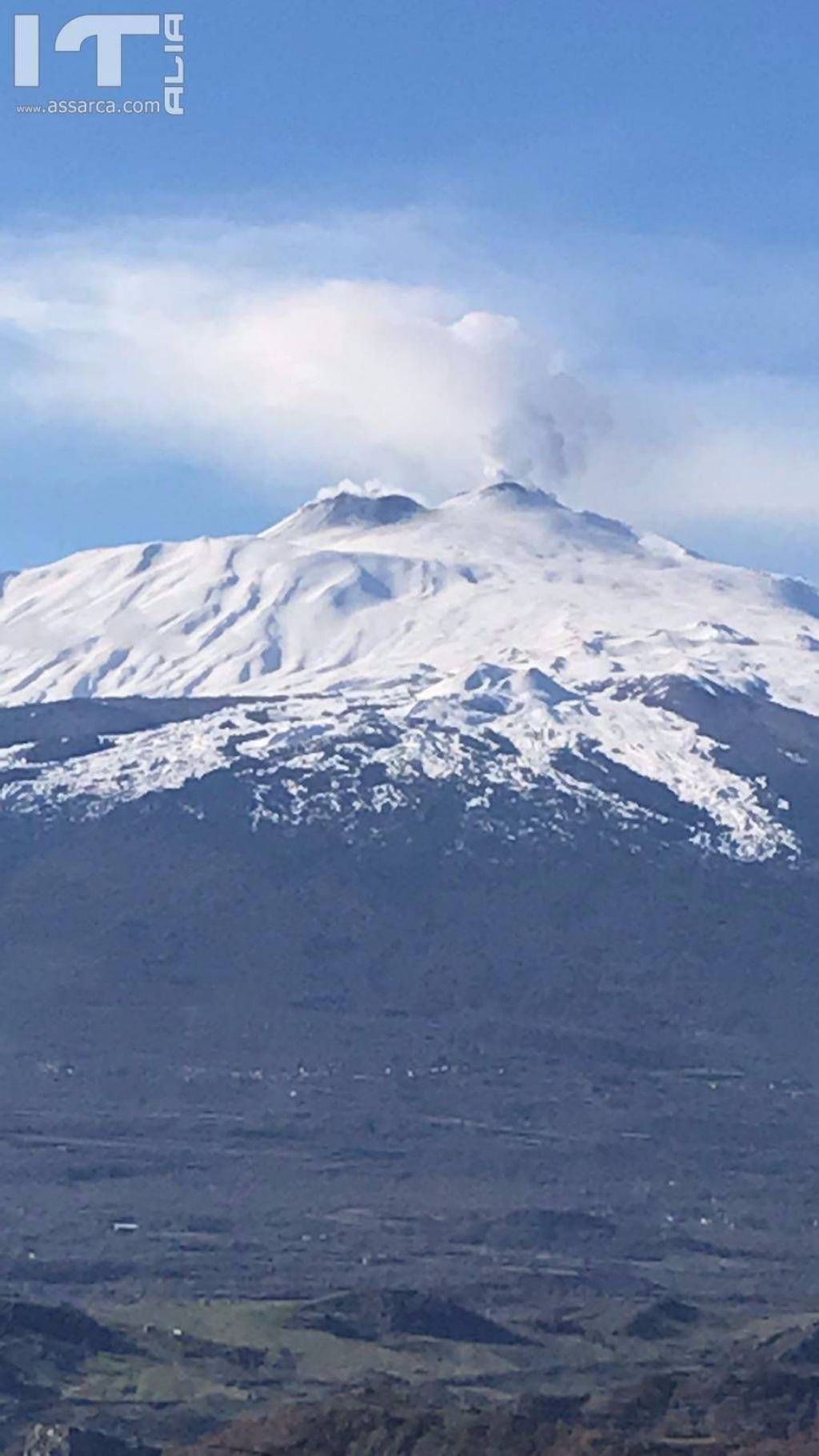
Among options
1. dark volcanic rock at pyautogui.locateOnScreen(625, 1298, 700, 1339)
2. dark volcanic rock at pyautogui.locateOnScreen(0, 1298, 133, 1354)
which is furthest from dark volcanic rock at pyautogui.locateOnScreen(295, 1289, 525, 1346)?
dark volcanic rock at pyautogui.locateOnScreen(0, 1298, 133, 1354)

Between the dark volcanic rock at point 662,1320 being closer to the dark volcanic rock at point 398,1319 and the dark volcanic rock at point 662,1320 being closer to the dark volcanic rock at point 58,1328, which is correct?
the dark volcanic rock at point 398,1319

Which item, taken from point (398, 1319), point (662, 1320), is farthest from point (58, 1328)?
point (662, 1320)

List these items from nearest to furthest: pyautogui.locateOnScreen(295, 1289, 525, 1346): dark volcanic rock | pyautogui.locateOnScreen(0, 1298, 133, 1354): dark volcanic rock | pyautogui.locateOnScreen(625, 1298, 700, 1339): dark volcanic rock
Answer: pyautogui.locateOnScreen(0, 1298, 133, 1354): dark volcanic rock → pyautogui.locateOnScreen(295, 1289, 525, 1346): dark volcanic rock → pyautogui.locateOnScreen(625, 1298, 700, 1339): dark volcanic rock

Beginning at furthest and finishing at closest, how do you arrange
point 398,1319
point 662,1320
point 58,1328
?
point 662,1320 < point 398,1319 < point 58,1328

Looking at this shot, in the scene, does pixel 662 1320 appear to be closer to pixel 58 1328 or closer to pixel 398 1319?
pixel 398 1319

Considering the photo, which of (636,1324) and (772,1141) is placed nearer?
(636,1324)

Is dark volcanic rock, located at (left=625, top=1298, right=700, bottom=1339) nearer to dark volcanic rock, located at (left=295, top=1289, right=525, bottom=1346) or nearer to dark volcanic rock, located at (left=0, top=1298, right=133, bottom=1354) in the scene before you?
dark volcanic rock, located at (left=295, top=1289, right=525, bottom=1346)

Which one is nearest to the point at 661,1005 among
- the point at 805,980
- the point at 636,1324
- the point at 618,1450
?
the point at 805,980

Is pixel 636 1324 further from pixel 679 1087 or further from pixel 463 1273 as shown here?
pixel 679 1087

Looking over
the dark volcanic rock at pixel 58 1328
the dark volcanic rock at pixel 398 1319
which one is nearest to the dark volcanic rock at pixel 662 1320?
the dark volcanic rock at pixel 398 1319

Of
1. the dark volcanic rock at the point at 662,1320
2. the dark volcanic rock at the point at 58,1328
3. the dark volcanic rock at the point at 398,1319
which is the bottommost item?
the dark volcanic rock at the point at 662,1320

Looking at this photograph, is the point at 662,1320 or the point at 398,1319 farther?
the point at 662,1320
